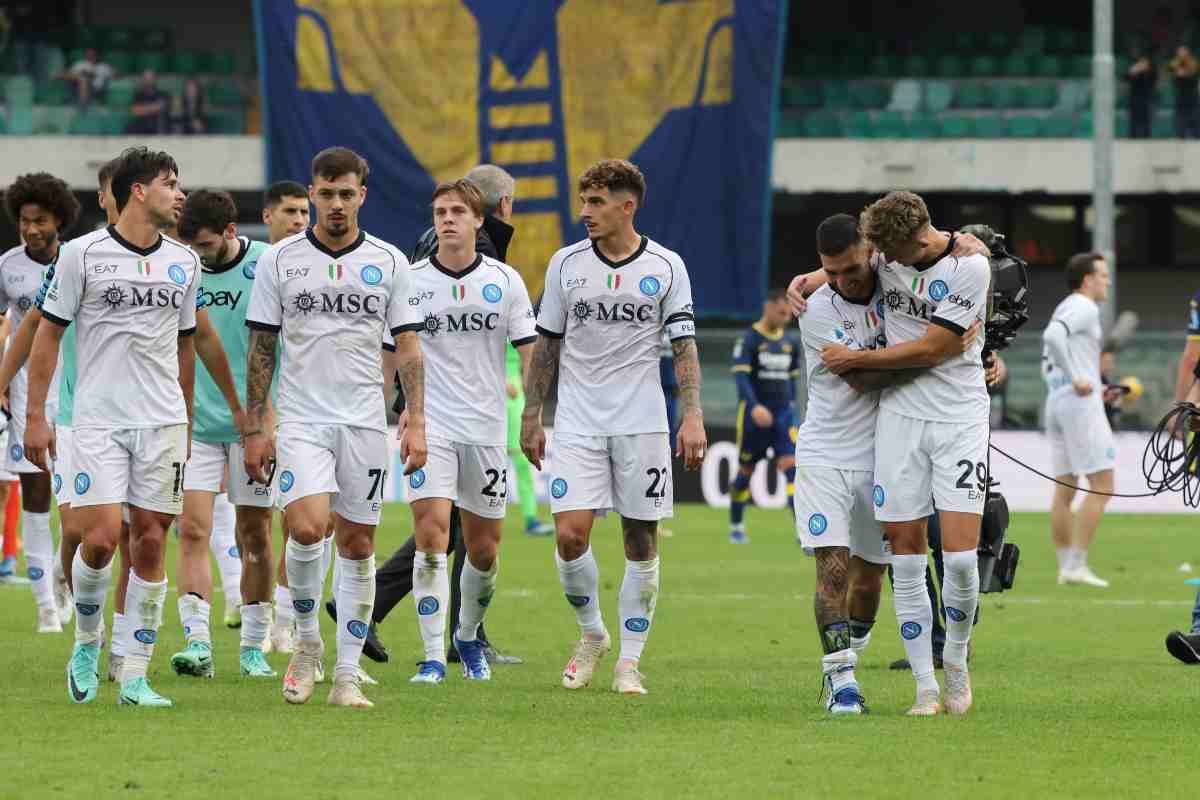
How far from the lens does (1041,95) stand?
3631 centimetres

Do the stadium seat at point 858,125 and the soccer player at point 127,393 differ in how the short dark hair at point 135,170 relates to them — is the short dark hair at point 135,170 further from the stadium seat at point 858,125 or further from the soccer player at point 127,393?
the stadium seat at point 858,125

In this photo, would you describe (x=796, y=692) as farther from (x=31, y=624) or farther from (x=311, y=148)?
(x=311, y=148)

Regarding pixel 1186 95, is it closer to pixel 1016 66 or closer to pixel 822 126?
pixel 1016 66

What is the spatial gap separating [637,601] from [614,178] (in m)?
1.90

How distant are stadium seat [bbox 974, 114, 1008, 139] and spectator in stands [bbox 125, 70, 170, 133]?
1367cm

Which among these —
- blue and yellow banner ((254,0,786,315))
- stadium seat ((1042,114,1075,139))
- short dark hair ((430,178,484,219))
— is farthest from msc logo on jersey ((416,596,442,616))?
stadium seat ((1042,114,1075,139))

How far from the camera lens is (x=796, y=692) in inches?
371

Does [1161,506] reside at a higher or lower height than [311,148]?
lower

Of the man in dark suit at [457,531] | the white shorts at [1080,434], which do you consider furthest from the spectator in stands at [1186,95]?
the man in dark suit at [457,531]

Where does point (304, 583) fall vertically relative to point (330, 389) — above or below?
below

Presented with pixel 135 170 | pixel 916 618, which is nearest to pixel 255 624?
pixel 135 170

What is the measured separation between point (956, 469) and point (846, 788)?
6.49 ft

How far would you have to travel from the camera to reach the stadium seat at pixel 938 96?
119 feet

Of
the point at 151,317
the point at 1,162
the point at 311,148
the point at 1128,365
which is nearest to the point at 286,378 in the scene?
the point at 151,317
